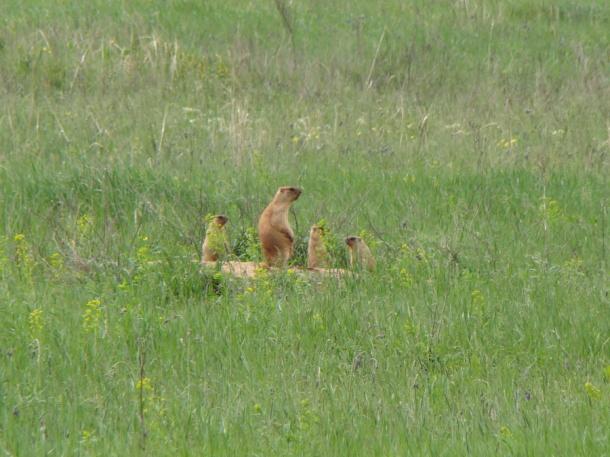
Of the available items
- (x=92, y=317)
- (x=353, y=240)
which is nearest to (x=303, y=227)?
(x=353, y=240)

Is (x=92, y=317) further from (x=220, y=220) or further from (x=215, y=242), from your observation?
(x=220, y=220)

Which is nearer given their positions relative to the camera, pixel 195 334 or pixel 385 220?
pixel 195 334

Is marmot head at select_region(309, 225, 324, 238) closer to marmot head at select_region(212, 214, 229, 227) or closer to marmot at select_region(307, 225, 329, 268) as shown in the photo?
marmot at select_region(307, 225, 329, 268)

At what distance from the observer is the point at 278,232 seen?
23.3ft

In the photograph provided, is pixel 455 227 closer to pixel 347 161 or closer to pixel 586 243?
pixel 586 243

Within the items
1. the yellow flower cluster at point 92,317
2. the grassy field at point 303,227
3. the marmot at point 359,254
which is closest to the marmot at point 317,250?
the grassy field at point 303,227

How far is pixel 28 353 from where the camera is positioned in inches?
218

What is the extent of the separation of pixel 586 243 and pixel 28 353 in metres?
3.78

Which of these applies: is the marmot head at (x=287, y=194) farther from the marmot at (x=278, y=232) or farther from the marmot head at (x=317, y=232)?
the marmot head at (x=317, y=232)

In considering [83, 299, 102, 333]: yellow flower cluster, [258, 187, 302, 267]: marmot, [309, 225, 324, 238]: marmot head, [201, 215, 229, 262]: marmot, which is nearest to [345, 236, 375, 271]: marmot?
[309, 225, 324, 238]: marmot head

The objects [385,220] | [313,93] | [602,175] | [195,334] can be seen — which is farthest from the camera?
[313,93]

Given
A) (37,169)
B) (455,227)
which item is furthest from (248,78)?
(455,227)

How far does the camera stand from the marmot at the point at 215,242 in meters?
7.04

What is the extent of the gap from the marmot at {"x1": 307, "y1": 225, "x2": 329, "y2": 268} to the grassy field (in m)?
0.11
